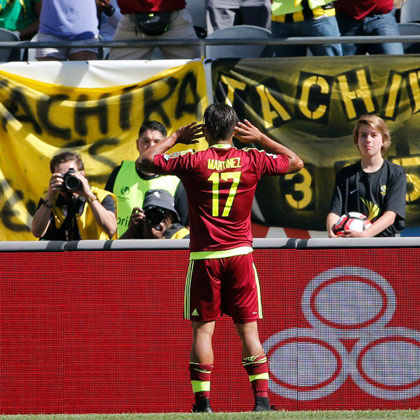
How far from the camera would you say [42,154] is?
26.9ft

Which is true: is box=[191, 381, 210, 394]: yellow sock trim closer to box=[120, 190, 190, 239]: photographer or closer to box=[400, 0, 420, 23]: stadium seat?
box=[120, 190, 190, 239]: photographer

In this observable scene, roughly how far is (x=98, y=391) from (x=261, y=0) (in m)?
4.90

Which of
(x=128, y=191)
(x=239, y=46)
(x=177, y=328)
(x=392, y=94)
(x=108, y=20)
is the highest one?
(x=108, y=20)

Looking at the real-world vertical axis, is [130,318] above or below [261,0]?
below

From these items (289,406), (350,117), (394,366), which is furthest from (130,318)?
(350,117)

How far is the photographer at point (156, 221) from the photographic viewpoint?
6.21 metres

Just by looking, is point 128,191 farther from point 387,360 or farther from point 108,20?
point 108,20

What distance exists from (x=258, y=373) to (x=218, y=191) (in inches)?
41.4

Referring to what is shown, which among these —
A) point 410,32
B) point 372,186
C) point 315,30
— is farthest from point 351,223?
point 410,32

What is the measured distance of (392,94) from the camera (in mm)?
7969

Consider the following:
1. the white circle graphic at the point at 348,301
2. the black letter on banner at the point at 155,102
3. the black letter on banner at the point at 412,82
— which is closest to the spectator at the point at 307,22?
the black letter on banner at the point at 412,82

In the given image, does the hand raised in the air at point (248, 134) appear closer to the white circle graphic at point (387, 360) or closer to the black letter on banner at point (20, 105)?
the white circle graphic at point (387, 360)

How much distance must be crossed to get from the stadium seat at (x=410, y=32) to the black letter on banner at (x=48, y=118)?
3.36 metres

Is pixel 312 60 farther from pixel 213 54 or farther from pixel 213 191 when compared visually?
pixel 213 191
